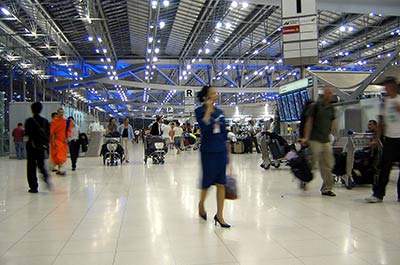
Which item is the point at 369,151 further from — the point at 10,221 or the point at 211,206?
the point at 10,221

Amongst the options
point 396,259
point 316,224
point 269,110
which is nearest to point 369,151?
point 316,224

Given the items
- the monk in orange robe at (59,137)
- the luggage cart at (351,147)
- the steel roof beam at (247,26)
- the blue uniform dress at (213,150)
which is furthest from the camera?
the steel roof beam at (247,26)

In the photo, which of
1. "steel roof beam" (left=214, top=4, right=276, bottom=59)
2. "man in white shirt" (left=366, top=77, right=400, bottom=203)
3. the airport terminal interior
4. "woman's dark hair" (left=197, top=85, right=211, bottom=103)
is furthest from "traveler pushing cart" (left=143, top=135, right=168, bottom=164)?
"woman's dark hair" (left=197, top=85, right=211, bottom=103)

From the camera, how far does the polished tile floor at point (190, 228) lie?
346cm

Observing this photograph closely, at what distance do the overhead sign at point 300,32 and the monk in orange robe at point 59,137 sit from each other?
534 cm

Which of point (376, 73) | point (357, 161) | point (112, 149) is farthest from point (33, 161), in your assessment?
point (376, 73)

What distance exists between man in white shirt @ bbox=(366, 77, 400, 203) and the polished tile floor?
0.40 meters

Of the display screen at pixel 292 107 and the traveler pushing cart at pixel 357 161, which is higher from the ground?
the display screen at pixel 292 107

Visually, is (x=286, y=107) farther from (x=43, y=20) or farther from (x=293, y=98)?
(x=43, y=20)

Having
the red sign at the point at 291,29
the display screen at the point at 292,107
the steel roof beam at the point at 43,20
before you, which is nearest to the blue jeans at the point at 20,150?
the steel roof beam at the point at 43,20

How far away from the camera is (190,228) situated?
448 centimetres

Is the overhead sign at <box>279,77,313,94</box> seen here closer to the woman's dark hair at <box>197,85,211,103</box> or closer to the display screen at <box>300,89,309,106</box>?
the display screen at <box>300,89,309,106</box>

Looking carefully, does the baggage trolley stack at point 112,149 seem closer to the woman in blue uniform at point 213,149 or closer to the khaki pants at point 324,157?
the khaki pants at point 324,157

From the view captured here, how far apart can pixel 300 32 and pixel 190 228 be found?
599 centimetres
